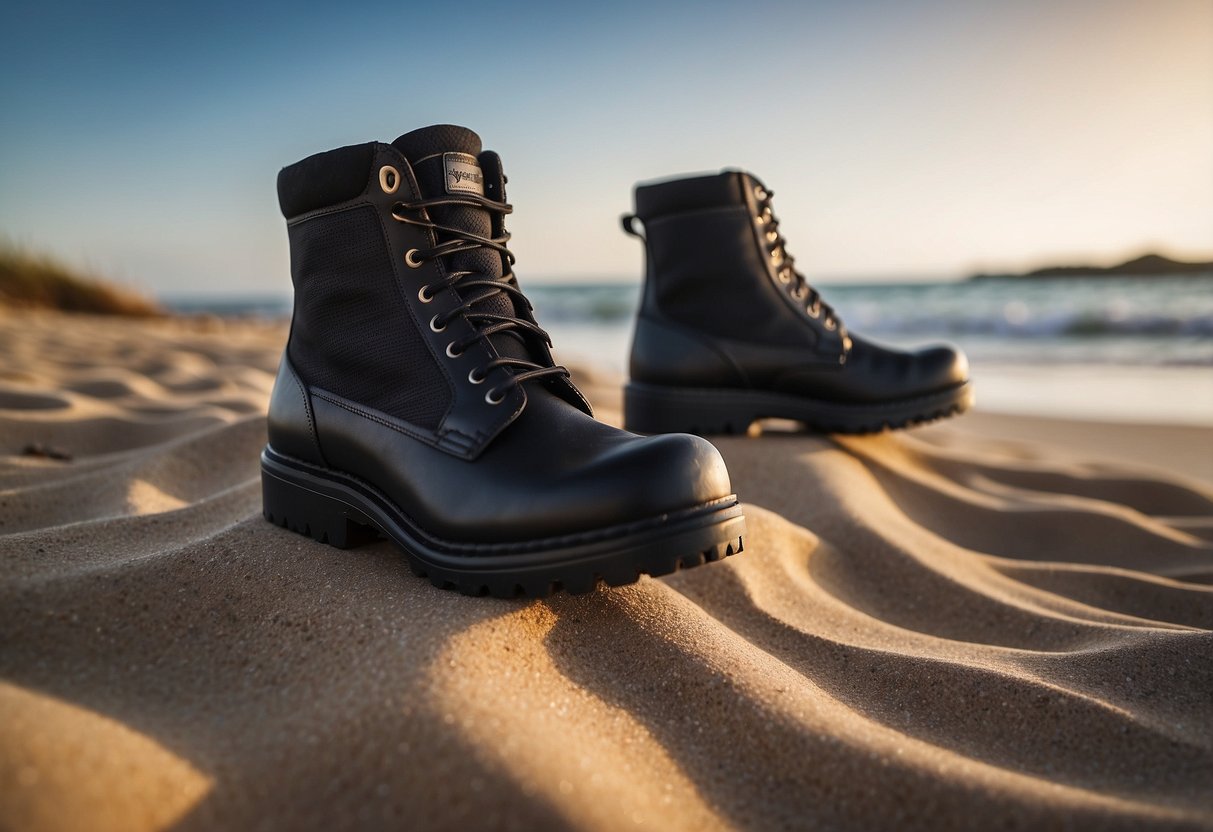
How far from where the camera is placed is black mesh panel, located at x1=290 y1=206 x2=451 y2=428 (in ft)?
4.25

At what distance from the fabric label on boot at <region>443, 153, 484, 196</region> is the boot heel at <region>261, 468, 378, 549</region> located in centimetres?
57

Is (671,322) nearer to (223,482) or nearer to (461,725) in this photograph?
(223,482)

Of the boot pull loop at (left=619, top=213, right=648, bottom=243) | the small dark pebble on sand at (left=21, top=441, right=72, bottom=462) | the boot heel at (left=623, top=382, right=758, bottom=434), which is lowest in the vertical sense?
the small dark pebble on sand at (left=21, top=441, right=72, bottom=462)

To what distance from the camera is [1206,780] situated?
90 cm

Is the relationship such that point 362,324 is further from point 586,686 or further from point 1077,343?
point 1077,343

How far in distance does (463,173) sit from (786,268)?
130 cm

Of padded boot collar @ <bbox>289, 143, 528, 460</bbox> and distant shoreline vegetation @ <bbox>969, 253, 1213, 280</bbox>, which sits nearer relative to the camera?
padded boot collar @ <bbox>289, 143, 528, 460</bbox>

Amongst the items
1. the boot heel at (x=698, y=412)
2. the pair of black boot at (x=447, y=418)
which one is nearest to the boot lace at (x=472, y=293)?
the pair of black boot at (x=447, y=418)

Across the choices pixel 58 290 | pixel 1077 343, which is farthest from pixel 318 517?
pixel 58 290

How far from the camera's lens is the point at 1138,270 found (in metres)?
14.5

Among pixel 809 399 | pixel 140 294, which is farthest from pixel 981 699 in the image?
pixel 140 294

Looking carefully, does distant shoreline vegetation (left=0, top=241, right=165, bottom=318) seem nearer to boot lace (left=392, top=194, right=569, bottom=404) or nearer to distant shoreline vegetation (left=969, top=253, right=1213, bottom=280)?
boot lace (left=392, top=194, right=569, bottom=404)

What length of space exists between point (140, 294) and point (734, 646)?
985 cm

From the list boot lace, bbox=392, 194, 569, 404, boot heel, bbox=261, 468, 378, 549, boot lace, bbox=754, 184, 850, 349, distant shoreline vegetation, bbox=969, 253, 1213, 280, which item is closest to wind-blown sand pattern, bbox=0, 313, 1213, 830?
boot heel, bbox=261, 468, 378, 549
